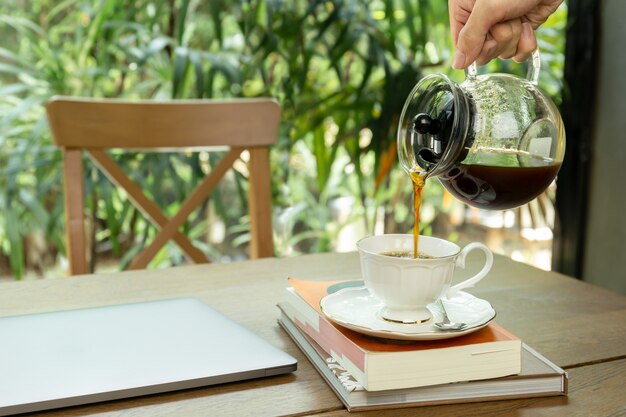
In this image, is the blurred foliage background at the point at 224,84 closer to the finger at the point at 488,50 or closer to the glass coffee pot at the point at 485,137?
the finger at the point at 488,50

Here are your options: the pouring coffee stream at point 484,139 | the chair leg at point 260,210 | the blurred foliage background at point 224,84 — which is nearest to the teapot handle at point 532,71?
the pouring coffee stream at point 484,139

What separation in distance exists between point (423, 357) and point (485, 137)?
0.25 metres

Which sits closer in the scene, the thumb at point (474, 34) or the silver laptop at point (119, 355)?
the silver laptop at point (119, 355)

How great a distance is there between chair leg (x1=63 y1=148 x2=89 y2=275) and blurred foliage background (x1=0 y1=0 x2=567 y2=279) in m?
0.69

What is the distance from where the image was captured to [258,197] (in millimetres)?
1552

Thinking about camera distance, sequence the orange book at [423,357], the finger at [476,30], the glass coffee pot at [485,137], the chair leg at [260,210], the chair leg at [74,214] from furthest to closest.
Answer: the chair leg at [260,210] < the chair leg at [74,214] < the finger at [476,30] < the glass coffee pot at [485,137] < the orange book at [423,357]

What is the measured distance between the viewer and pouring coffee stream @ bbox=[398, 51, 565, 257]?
2.62ft

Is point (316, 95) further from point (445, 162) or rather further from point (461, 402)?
point (461, 402)

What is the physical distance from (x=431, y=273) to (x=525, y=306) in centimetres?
34

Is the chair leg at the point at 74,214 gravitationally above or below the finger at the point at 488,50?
below

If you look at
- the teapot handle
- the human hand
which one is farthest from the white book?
the human hand

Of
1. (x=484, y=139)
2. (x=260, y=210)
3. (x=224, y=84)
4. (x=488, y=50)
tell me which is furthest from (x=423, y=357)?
(x=224, y=84)

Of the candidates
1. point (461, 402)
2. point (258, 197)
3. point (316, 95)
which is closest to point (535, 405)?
point (461, 402)

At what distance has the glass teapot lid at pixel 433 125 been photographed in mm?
788
